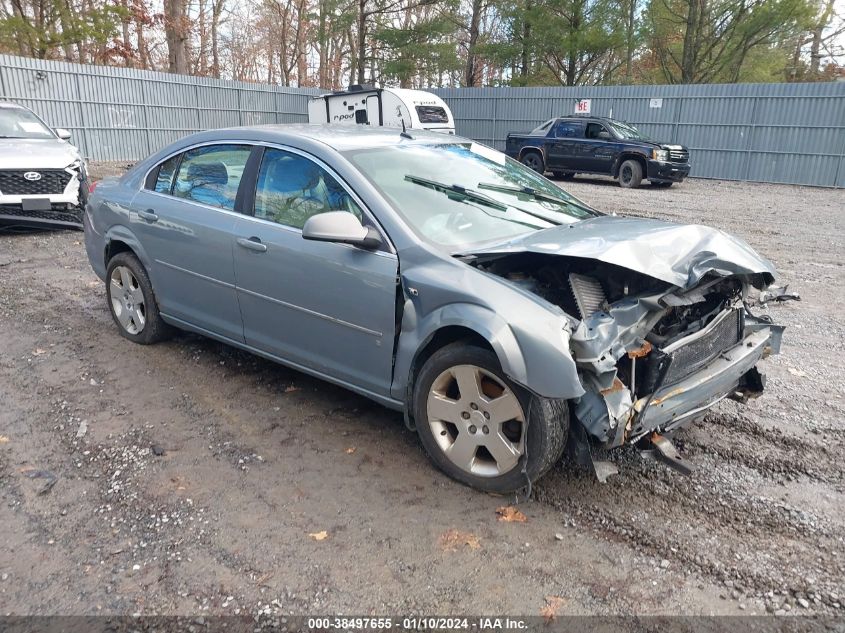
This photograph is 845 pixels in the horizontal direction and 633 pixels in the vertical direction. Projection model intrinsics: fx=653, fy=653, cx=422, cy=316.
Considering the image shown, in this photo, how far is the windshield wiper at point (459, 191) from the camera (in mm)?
3846

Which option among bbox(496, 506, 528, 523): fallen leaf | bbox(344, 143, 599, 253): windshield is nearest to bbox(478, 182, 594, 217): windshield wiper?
bbox(344, 143, 599, 253): windshield

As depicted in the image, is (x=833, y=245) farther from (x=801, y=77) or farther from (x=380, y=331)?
(x=801, y=77)

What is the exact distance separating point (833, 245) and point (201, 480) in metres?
10.1

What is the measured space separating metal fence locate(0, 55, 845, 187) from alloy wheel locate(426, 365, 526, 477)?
19.0 metres

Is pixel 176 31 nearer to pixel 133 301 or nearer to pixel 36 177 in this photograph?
pixel 36 177

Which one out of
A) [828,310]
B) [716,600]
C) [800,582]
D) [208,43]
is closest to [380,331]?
[716,600]

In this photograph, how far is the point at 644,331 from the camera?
304 centimetres

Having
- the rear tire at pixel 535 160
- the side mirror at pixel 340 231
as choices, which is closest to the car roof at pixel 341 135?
the side mirror at pixel 340 231

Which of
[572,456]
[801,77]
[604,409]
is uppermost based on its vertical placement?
[801,77]

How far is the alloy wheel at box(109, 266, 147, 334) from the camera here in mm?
5086

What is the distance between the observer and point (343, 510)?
10.2ft

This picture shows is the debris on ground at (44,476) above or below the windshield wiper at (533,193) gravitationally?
below

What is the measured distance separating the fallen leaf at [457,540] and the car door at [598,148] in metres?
15.9

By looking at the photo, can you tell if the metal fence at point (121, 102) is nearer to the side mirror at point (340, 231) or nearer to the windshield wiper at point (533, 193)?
the windshield wiper at point (533, 193)
